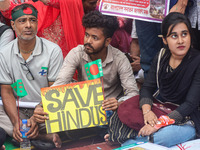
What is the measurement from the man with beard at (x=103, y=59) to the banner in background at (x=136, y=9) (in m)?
0.15

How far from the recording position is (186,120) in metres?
3.33

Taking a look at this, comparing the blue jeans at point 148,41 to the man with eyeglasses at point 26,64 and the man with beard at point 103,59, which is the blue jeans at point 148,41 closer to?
the man with beard at point 103,59

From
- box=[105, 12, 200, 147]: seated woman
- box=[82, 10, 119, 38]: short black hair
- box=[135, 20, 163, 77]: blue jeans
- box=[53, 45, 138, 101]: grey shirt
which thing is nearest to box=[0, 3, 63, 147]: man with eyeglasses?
box=[53, 45, 138, 101]: grey shirt

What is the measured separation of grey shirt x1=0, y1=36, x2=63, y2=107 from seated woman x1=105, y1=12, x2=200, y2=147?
1132 millimetres

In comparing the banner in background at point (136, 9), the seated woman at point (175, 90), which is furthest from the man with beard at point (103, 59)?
the seated woman at point (175, 90)

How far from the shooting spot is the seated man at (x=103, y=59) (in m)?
3.89

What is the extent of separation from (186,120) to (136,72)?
147 cm

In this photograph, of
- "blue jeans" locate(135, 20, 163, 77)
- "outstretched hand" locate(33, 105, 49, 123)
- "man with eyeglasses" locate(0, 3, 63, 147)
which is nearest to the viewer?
"outstretched hand" locate(33, 105, 49, 123)

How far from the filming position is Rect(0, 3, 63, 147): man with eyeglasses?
402cm

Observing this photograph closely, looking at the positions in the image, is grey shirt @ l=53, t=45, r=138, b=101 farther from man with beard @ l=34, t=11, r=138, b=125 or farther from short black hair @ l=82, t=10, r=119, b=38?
short black hair @ l=82, t=10, r=119, b=38

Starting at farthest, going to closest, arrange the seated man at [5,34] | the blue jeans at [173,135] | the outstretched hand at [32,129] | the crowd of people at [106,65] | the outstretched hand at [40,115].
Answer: the seated man at [5,34]
the outstretched hand at [32,129]
the outstretched hand at [40,115]
the crowd of people at [106,65]
the blue jeans at [173,135]

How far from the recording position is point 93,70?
3.66m

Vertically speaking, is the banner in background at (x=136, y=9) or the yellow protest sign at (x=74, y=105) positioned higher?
the banner in background at (x=136, y=9)

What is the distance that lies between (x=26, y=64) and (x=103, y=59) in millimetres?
906
